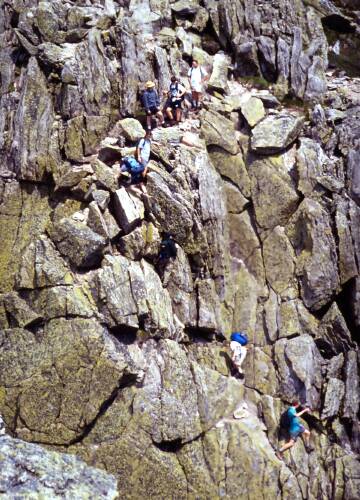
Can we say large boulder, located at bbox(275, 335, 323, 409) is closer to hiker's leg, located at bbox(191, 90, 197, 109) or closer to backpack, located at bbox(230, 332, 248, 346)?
backpack, located at bbox(230, 332, 248, 346)

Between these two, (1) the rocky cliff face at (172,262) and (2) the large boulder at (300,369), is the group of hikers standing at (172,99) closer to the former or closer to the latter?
(1) the rocky cliff face at (172,262)

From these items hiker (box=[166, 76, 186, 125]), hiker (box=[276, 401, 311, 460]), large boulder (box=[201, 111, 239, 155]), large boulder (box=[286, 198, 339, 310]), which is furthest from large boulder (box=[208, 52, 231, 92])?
hiker (box=[276, 401, 311, 460])

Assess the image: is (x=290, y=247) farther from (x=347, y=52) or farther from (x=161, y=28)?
(x=347, y=52)

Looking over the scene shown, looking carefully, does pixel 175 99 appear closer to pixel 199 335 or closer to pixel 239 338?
pixel 199 335

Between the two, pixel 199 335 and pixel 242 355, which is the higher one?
pixel 199 335

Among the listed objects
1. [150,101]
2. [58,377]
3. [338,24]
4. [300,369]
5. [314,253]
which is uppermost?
[338,24]

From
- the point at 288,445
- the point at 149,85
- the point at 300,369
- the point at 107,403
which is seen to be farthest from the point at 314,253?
the point at 107,403

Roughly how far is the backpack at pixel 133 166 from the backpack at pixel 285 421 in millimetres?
13701

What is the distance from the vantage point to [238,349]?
81.5 ft

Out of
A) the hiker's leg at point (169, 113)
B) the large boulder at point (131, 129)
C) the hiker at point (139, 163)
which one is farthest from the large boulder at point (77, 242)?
the hiker's leg at point (169, 113)

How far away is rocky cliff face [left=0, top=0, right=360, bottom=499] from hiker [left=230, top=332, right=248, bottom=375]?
0.81 metres

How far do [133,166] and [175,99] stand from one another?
6423mm

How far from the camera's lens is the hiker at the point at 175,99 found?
93.0 feet

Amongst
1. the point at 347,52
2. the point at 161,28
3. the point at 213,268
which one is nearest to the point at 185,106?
the point at 161,28
